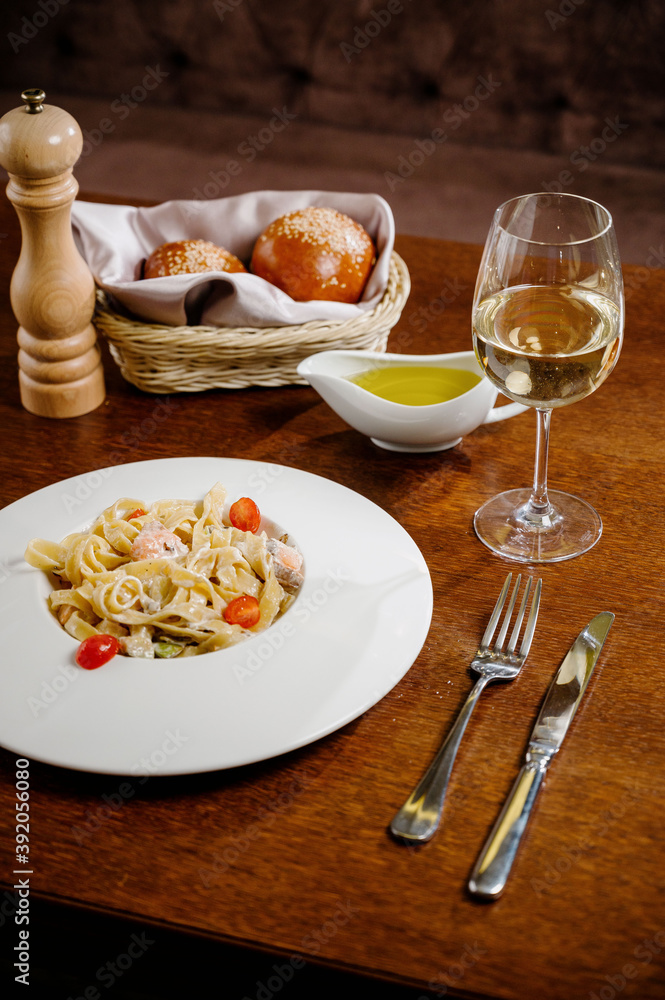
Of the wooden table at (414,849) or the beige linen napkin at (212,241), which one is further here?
the beige linen napkin at (212,241)

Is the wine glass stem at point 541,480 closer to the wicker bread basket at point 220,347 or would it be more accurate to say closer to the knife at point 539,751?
the knife at point 539,751

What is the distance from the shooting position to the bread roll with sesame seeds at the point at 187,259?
4.54ft

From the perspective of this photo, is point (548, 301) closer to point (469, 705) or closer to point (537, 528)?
point (537, 528)

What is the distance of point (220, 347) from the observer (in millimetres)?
1261

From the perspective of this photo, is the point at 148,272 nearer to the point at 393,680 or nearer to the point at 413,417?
the point at 413,417

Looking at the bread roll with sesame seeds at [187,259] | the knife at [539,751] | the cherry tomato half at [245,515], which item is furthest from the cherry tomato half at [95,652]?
the bread roll with sesame seeds at [187,259]

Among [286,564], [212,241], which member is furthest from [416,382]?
[212,241]

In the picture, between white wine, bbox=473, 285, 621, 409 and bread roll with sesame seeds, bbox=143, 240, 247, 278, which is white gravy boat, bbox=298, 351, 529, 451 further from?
bread roll with sesame seeds, bbox=143, 240, 247, 278

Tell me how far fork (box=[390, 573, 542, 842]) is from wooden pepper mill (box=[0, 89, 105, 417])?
66cm

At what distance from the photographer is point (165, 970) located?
2.91 feet

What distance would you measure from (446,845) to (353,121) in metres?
2.74

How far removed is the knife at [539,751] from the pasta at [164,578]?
0.88 feet

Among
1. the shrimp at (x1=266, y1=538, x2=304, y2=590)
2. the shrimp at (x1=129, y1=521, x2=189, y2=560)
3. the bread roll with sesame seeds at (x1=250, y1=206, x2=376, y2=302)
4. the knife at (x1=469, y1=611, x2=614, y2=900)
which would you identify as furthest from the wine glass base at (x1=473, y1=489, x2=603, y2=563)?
the bread roll with sesame seeds at (x1=250, y1=206, x2=376, y2=302)

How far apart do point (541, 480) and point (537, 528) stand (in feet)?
0.18
